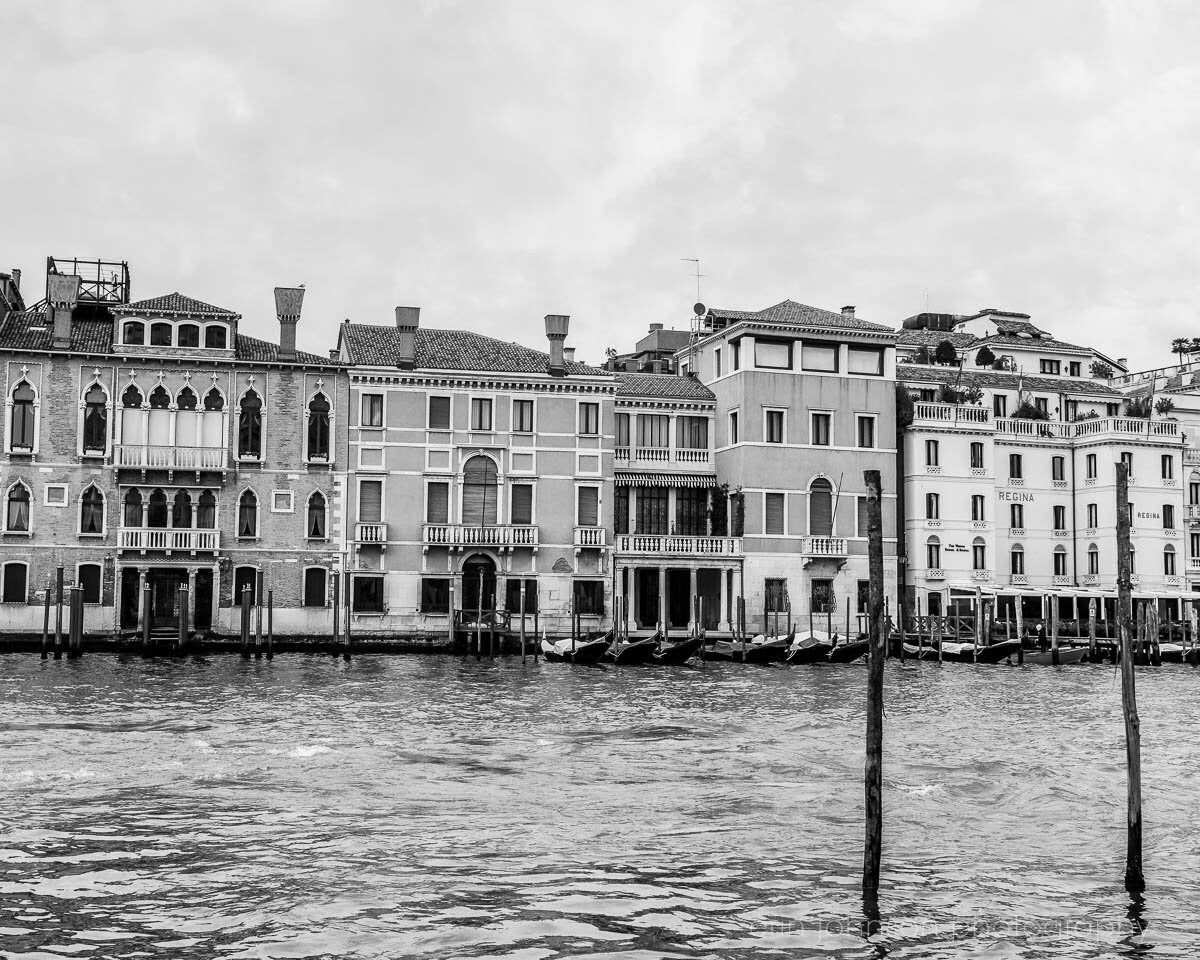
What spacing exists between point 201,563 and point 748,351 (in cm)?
1917

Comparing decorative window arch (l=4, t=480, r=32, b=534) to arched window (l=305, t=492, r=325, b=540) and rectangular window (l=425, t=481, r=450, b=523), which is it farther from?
rectangular window (l=425, t=481, r=450, b=523)

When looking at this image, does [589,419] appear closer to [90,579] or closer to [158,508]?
[158,508]

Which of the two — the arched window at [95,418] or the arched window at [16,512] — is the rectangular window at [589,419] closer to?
the arched window at [95,418]

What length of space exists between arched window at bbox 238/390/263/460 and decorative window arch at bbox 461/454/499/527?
6.37 m

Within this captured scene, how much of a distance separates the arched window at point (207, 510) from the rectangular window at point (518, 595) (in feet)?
30.0

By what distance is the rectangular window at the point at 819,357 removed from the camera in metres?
50.8

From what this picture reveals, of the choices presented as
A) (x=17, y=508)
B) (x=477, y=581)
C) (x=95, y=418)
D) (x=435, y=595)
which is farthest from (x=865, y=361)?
(x=17, y=508)

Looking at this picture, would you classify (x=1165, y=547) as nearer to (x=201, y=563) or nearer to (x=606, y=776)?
(x=201, y=563)

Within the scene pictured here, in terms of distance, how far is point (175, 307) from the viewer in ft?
146

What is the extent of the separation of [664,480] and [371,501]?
1020 cm

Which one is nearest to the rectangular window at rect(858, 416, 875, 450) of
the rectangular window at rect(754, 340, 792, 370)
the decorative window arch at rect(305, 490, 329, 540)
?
the rectangular window at rect(754, 340, 792, 370)

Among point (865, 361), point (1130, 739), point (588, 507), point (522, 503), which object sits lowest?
point (1130, 739)

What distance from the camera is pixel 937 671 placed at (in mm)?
40750

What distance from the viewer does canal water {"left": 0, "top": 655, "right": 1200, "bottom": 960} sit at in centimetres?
1161
